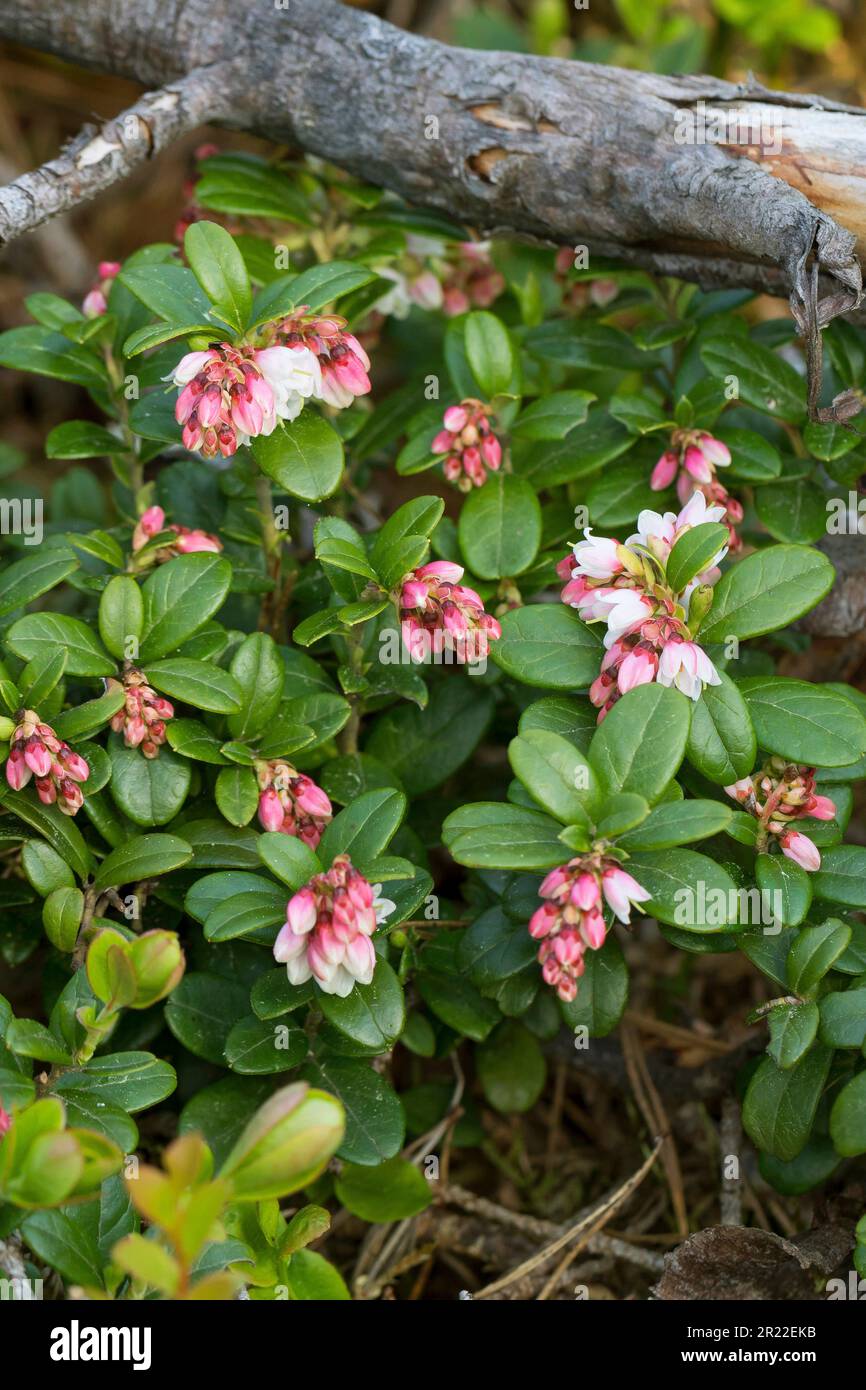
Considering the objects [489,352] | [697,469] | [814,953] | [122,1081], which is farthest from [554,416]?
[122,1081]

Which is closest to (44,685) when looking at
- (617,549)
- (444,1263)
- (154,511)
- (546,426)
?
(154,511)

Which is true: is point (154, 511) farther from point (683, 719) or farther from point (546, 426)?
point (683, 719)

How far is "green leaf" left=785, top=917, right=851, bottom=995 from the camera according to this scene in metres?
1.83

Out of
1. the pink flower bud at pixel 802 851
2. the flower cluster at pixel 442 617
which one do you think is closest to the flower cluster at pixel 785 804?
the pink flower bud at pixel 802 851

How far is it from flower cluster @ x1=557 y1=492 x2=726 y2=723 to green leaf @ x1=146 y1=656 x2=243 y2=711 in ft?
1.76

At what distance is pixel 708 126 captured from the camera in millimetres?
2385

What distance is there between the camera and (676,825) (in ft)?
5.72

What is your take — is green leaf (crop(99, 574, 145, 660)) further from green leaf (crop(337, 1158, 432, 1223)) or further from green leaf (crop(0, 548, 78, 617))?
green leaf (crop(337, 1158, 432, 1223))

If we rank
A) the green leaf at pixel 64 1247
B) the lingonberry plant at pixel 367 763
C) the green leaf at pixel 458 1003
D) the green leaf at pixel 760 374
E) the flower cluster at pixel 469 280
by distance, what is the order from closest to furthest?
1. the green leaf at pixel 64 1247
2. the lingonberry plant at pixel 367 763
3. the green leaf at pixel 458 1003
4. the green leaf at pixel 760 374
5. the flower cluster at pixel 469 280

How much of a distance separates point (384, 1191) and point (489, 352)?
1486 mm

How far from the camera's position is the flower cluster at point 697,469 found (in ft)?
7.32

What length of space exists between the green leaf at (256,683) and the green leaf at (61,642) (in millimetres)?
200

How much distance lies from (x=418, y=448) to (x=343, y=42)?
0.94 metres

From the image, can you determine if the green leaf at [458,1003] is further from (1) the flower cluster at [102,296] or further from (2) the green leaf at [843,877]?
(1) the flower cluster at [102,296]
